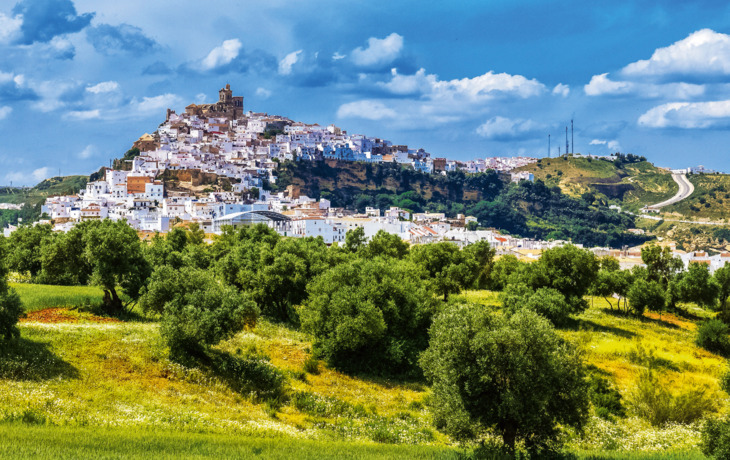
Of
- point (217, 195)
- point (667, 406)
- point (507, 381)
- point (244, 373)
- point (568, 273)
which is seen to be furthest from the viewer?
point (217, 195)

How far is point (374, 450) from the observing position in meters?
16.3

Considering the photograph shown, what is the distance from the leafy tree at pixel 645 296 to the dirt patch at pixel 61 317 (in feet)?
138

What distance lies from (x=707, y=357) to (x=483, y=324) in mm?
28426

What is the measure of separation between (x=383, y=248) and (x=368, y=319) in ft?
96.4

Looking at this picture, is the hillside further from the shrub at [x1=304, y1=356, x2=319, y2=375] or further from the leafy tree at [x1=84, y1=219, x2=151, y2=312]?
the leafy tree at [x1=84, y1=219, x2=151, y2=312]

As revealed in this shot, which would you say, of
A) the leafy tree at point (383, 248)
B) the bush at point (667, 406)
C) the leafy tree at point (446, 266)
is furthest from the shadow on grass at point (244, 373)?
the leafy tree at point (383, 248)

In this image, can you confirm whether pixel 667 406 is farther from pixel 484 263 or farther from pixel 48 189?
pixel 48 189

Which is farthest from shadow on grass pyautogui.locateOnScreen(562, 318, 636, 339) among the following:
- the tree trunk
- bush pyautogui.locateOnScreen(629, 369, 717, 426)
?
the tree trunk

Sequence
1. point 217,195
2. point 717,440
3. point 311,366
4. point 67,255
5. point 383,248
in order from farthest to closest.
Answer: point 217,195, point 383,248, point 67,255, point 311,366, point 717,440

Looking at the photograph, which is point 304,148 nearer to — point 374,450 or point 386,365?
point 386,365

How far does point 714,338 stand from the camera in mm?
38875

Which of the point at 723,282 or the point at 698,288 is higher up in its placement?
the point at 723,282

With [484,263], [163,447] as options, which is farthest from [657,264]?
[163,447]

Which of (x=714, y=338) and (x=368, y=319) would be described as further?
(x=714, y=338)
